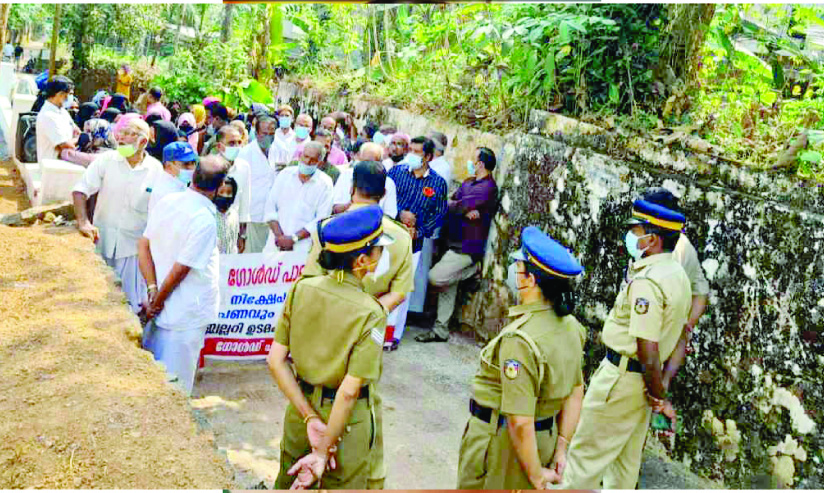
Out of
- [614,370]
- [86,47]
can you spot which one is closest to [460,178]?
[614,370]

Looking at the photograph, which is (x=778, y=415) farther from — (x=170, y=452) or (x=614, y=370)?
(x=170, y=452)

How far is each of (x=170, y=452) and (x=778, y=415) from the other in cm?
355

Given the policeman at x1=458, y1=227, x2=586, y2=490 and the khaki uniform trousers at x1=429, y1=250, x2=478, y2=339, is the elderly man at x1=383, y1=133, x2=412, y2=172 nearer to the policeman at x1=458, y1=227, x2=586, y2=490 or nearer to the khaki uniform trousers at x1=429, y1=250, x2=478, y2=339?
the khaki uniform trousers at x1=429, y1=250, x2=478, y2=339

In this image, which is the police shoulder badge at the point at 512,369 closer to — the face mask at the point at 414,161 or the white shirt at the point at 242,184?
the white shirt at the point at 242,184

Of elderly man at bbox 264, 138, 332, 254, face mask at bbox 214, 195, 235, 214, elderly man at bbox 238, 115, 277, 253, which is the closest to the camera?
face mask at bbox 214, 195, 235, 214

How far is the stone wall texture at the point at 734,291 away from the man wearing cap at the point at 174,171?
305cm

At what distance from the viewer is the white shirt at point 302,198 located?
24.2ft

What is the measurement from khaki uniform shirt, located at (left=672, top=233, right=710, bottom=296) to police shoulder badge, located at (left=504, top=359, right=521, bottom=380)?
2285mm

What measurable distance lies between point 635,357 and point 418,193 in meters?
3.70

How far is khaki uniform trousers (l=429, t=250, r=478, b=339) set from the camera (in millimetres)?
8070

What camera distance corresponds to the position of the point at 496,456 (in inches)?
137

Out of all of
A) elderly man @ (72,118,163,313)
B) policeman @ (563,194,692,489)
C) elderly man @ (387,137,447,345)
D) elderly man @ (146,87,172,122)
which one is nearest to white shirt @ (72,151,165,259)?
elderly man @ (72,118,163,313)

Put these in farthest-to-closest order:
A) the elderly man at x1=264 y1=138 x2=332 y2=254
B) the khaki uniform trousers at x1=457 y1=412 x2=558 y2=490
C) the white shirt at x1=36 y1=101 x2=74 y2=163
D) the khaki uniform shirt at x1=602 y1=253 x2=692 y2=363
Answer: the white shirt at x1=36 y1=101 x2=74 y2=163 < the elderly man at x1=264 y1=138 x2=332 y2=254 < the khaki uniform shirt at x1=602 y1=253 x2=692 y2=363 < the khaki uniform trousers at x1=457 y1=412 x2=558 y2=490

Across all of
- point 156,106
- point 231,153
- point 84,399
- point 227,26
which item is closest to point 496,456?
point 84,399
